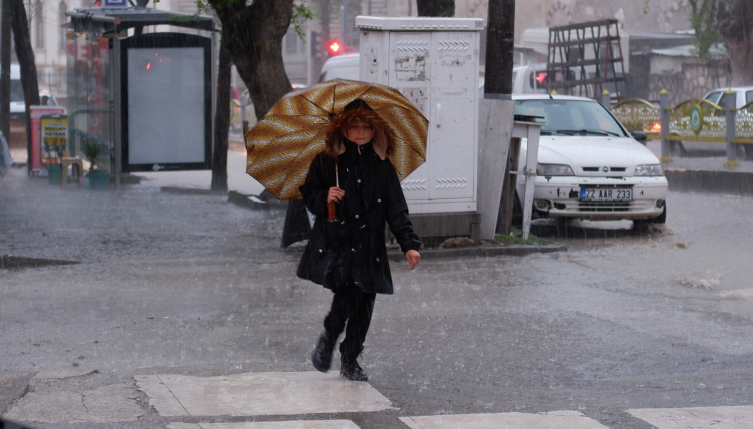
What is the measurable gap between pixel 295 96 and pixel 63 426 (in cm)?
195

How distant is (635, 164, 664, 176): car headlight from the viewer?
11.4 meters

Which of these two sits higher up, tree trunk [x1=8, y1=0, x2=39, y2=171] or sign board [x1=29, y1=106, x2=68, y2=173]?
tree trunk [x1=8, y1=0, x2=39, y2=171]

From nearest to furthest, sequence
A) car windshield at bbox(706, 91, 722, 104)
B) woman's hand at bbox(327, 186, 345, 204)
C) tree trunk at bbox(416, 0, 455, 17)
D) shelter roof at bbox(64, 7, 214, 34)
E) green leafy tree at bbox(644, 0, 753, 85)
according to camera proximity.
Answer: woman's hand at bbox(327, 186, 345, 204)
tree trunk at bbox(416, 0, 455, 17)
shelter roof at bbox(64, 7, 214, 34)
car windshield at bbox(706, 91, 722, 104)
green leafy tree at bbox(644, 0, 753, 85)

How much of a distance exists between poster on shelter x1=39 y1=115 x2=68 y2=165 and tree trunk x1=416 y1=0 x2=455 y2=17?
10365 mm

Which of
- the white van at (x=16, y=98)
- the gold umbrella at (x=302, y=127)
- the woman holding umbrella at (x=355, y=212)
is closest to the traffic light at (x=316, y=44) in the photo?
the white van at (x=16, y=98)

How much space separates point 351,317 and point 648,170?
711 cm

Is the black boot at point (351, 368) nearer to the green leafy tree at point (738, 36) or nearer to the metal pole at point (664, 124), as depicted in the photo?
the metal pole at point (664, 124)

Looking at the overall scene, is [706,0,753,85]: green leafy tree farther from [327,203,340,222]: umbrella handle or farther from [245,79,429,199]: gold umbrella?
[327,203,340,222]: umbrella handle

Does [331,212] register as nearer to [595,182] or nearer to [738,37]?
[595,182]

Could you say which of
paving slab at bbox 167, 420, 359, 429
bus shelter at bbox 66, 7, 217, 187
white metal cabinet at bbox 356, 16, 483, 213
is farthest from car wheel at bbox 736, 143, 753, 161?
paving slab at bbox 167, 420, 359, 429

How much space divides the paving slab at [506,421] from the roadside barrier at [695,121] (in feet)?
51.3

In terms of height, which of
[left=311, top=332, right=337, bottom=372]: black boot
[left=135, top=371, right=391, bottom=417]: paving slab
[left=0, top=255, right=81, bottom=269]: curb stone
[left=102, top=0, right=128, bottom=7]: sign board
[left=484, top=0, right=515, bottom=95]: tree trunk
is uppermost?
[left=102, top=0, right=128, bottom=7]: sign board

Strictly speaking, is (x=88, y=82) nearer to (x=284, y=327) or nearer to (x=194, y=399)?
(x=284, y=327)

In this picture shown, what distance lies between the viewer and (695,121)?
2058cm
